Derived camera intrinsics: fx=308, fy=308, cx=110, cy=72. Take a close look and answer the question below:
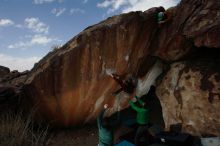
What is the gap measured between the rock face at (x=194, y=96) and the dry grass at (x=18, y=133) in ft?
7.75

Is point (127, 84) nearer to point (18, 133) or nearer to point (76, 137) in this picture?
point (76, 137)

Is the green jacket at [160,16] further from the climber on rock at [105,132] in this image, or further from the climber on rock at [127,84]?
the climber on rock at [105,132]

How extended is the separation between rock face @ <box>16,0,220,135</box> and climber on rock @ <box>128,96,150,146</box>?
0.36 metres

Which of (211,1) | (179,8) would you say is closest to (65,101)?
(179,8)

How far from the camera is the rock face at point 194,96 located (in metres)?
4.39

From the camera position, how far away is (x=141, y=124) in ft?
16.1

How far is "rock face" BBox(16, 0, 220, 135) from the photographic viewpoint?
4980mm

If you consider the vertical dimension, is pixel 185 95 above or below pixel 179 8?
below

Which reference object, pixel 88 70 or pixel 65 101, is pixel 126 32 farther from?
pixel 65 101

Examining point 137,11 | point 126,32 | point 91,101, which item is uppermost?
point 137,11

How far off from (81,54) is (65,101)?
97 cm

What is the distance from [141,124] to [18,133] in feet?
7.64

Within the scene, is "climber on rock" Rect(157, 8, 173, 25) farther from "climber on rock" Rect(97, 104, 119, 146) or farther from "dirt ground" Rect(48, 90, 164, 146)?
"climber on rock" Rect(97, 104, 119, 146)

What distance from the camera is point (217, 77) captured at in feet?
14.7
